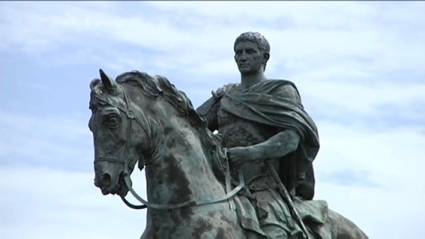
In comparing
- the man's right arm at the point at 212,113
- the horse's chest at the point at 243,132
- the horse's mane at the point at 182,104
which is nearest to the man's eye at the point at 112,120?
the horse's mane at the point at 182,104

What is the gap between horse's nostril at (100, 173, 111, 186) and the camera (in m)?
15.6

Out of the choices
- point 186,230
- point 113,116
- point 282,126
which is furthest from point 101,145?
point 282,126

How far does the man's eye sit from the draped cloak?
216cm

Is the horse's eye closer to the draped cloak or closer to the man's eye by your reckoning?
the man's eye

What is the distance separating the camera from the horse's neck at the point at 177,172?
52.2ft

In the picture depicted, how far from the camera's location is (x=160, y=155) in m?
15.9

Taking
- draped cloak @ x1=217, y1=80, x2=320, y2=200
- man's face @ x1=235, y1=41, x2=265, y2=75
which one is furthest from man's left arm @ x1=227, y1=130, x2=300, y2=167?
man's face @ x1=235, y1=41, x2=265, y2=75

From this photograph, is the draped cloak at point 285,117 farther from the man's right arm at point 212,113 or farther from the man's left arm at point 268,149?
the man's right arm at point 212,113

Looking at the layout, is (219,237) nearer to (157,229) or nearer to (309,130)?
(157,229)

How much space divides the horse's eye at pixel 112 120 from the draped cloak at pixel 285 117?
2.16m

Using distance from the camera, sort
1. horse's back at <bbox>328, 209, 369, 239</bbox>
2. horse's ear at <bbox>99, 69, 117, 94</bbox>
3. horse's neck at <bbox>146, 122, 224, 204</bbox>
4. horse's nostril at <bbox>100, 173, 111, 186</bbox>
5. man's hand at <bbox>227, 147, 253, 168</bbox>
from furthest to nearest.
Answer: horse's back at <bbox>328, 209, 369, 239</bbox> → man's hand at <bbox>227, 147, 253, 168</bbox> → horse's neck at <bbox>146, 122, 224, 204</bbox> → horse's ear at <bbox>99, 69, 117, 94</bbox> → horse's nostril at <bbox>100, 173, 111, 186</bbox>

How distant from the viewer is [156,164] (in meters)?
15.9

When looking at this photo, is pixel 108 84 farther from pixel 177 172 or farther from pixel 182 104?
pixel 177 172

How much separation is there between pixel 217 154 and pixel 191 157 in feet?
1.58
